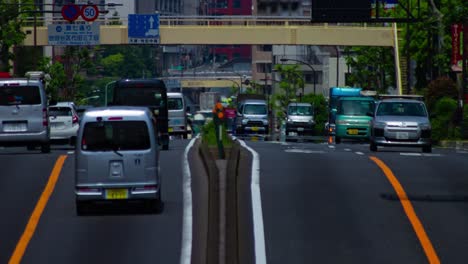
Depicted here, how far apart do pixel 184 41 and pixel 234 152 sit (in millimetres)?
64286

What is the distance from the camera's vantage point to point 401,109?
43500mm

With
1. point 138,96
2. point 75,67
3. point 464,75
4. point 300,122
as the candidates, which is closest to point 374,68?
point 75,67

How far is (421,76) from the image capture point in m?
97.9

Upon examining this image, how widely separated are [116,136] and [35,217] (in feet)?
7.96

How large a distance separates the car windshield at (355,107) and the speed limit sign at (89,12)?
1364 inches

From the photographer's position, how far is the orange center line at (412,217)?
21641 millimetres

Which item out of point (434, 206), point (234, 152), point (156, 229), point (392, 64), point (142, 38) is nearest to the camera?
point (156, 229)

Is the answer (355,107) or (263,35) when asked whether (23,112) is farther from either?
(263,35)

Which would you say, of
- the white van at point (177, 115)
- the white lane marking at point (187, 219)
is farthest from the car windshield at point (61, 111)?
the white van at point (177, 115)

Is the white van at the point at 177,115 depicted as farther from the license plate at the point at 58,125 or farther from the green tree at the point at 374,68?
the green tree at the point at 374,68

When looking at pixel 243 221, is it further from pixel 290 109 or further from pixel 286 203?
pixel 290 109

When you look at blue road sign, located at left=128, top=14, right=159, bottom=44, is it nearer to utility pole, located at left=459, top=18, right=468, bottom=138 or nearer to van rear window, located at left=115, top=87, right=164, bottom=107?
utility pole, located at left=459, top=18, right=468, bottom=138

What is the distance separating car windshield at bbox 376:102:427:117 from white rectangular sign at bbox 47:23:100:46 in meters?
47.2

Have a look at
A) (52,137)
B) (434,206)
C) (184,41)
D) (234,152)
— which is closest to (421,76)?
(184,41)
